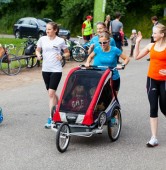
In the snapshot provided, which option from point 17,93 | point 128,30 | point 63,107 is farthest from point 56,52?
point 128,30

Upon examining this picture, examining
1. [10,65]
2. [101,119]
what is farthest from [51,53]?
[10,65]

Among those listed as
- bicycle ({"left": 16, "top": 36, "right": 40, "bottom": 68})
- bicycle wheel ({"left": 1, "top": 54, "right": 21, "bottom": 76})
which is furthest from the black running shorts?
bicycle ({"left": 16, "top": 36, "right": 40, "bottom": 68})

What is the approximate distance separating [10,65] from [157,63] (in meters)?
8.84

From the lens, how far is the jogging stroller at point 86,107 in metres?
6.88

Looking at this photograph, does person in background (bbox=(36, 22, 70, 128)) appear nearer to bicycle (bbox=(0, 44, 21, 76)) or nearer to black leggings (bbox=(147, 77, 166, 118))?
black leggings (bbox=(147, 77, 166, 118))

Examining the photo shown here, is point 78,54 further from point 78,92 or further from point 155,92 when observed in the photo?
point 155,92

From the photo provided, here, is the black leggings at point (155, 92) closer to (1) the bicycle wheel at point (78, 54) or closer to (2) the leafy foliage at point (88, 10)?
(1) the bicycle wheel at point (78, 54)

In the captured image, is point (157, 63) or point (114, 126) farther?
point (114, 126)

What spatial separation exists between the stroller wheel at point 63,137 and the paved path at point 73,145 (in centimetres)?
9

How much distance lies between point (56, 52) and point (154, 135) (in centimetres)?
207

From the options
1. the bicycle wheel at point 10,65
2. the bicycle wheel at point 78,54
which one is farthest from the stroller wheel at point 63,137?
the bicycle wheel at point 78,54

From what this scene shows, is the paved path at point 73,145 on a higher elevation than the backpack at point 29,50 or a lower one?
higher

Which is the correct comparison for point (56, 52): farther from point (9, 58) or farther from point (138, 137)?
point (9, 58)

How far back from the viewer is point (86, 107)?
7012 mm
